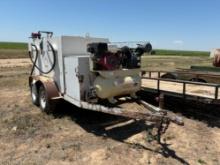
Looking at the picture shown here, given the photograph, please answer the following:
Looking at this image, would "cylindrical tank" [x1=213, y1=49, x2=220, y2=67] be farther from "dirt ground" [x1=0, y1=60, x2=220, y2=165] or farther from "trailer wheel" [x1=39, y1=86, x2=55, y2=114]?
"trailer wheel" [x1=39, y1=86, x2=55, y2=114]

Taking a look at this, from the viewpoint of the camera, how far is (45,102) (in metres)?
6.98

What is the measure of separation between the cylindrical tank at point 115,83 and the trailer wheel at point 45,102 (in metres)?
1.68

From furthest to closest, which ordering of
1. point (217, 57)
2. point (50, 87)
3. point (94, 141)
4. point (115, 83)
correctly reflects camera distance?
point (217, 57)
point (50, 87)
point (115, 83)
point (94, 141)

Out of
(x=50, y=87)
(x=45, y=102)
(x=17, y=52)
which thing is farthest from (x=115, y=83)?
(x=17, y=52)

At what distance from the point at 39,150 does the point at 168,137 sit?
8.80 ft

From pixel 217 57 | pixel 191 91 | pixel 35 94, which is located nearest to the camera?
pixel 191 91

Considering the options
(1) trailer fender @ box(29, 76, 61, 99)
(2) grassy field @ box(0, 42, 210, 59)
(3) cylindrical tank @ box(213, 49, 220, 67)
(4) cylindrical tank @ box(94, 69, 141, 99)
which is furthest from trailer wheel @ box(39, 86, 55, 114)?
(3) cylindrical tank @ box(213, 49, 220, 67)

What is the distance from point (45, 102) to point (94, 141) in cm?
227

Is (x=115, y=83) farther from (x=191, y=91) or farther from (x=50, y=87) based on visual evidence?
(x=191, y=91)

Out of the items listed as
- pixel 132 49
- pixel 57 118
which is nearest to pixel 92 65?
pixel 132 49

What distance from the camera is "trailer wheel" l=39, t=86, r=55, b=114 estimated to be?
6.79 m

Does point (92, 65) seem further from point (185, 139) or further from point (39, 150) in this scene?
point (185, 139)

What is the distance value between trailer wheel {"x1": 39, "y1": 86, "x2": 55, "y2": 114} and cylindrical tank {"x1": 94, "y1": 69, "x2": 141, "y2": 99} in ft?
5.50

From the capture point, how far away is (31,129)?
20.0 feet
